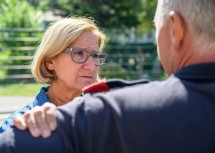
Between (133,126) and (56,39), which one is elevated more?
(56,39)

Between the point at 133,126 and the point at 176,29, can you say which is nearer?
the point at 133,126

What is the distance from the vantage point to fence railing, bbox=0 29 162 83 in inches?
508

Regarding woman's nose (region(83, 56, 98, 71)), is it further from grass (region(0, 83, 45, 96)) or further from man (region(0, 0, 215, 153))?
grass (region(0, 83, 45, 96))

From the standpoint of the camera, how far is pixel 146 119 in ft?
4.34

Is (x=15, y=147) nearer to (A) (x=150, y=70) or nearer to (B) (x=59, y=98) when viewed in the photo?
(B) (x=59, y=98)

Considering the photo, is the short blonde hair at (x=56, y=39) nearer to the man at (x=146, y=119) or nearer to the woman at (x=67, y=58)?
the woman at (x=67, y=58)

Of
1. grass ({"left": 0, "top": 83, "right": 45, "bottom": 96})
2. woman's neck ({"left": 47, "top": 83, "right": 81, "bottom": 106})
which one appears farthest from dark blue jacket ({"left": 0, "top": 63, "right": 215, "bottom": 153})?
grass ({"left": 0, "top": 83, "right": 45, "bottom": 96})

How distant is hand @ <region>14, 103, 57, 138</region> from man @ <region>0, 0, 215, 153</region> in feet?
0.06

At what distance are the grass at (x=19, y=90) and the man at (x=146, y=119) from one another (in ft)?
40.7

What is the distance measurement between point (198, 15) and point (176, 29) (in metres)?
0.08

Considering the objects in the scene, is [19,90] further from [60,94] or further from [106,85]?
[106,85]

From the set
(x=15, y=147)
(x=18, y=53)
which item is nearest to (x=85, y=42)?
(x=15, y=147)

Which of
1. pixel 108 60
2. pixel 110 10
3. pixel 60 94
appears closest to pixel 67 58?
pixel 60 94

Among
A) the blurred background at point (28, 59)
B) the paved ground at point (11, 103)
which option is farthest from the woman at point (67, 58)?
the paved ground at point (11, 103)
